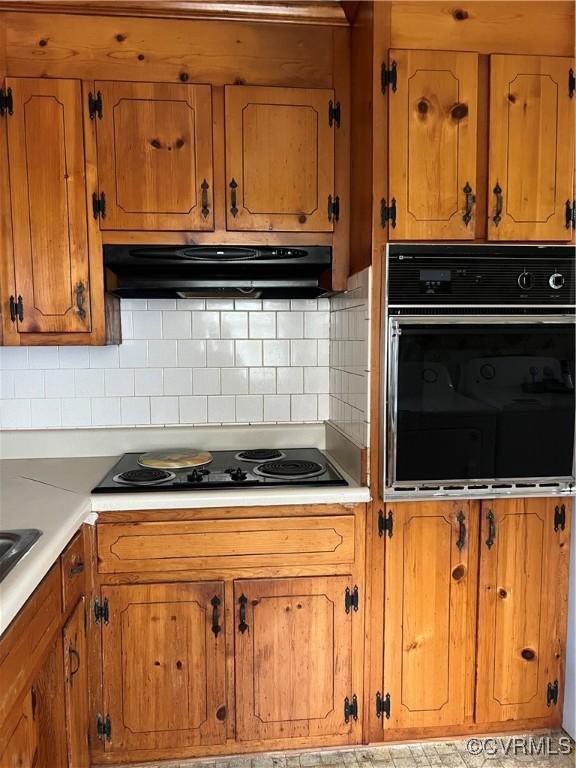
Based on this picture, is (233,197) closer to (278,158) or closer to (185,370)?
(278,158)

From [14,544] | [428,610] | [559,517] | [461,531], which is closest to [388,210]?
[461,531]

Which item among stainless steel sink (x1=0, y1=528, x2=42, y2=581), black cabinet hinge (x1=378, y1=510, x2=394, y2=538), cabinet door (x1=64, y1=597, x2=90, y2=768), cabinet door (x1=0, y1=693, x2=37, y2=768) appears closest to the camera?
cabinet door (x1=0, y1=693, x2=37, y2=768)

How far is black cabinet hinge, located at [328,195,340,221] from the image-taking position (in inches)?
85.4

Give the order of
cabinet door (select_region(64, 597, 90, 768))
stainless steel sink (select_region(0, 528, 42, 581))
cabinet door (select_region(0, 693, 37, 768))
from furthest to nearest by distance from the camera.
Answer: cabinet door (select_region(64, 597, 90, 768))
stainless steel sink (select_region(0, 528, 42, 581))
cabinet door (select_region(0, 693, 37, 768))

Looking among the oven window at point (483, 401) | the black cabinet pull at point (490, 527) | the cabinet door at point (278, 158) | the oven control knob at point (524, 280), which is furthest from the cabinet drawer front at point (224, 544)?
the cabinet door at point (278, 158)

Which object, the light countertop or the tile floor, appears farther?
the tile floor

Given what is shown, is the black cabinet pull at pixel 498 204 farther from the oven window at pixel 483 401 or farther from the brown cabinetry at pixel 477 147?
the oven window at pixel 483 401

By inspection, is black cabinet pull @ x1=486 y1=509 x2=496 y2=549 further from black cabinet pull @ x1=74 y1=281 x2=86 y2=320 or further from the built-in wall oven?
black cabinet pull @ x1=74 y1=281 x2=86 y2=320

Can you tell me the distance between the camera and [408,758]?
6.57ft

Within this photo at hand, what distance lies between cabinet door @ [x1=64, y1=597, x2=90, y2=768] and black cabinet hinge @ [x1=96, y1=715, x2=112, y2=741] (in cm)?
6

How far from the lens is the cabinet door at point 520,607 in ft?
6.61

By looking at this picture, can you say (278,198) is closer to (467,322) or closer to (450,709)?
(467,322)

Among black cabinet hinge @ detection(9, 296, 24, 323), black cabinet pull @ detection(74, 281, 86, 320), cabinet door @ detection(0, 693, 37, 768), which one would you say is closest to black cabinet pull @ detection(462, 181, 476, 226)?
black cabinet pull @ detection(74, 281, 86, 320)

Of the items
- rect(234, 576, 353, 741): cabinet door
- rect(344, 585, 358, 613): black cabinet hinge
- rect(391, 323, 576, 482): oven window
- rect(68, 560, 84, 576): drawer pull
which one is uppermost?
rect(391, 323, 576, 482): oven window
